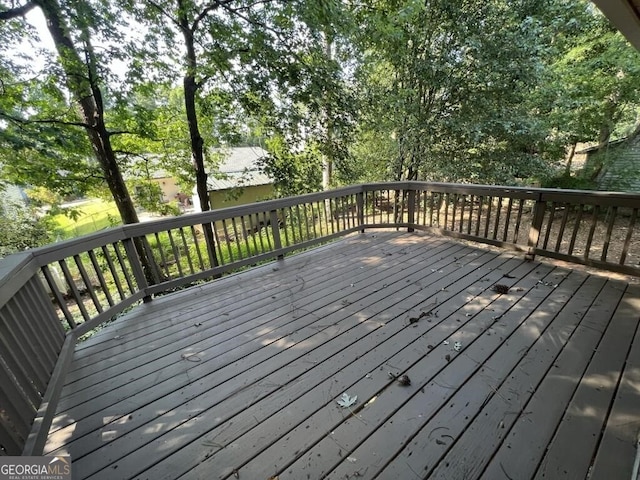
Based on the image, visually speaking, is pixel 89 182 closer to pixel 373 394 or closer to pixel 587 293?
pixel 373 394

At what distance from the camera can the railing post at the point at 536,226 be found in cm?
312

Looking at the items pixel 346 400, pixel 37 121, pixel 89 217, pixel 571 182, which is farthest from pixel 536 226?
pixel 89 217

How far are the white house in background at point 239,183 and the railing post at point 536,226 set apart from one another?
508 cm

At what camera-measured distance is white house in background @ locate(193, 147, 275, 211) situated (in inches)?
265

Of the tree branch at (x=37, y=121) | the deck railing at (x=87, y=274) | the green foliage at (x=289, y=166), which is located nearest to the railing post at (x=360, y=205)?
the deck railing at (x=87, y=274)

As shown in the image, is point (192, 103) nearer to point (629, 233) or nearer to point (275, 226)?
point (275, 226)

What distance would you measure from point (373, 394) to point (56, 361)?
7.46ft

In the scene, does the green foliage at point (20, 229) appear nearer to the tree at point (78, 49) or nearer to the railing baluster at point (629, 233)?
the tree at point (78, 49)

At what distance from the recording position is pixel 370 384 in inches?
67.9

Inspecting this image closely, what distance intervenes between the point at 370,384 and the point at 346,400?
0.20m

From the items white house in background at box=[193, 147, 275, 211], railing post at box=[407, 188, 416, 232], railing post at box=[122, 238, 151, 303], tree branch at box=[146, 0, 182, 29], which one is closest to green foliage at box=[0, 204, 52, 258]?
white house in background at box=[193, 147, 275, 211]

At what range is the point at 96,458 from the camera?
1408 millimetres

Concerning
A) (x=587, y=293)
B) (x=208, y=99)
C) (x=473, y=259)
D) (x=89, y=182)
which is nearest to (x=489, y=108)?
(x=473, y=259)

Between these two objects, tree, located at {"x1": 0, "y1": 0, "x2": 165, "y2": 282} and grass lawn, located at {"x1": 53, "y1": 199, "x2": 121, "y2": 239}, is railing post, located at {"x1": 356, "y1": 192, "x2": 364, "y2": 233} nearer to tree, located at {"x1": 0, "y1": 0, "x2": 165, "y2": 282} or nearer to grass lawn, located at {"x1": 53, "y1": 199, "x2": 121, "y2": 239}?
tree, located at {"x1": 0, "y1": 0, "x2": 165, "y2": 282}
